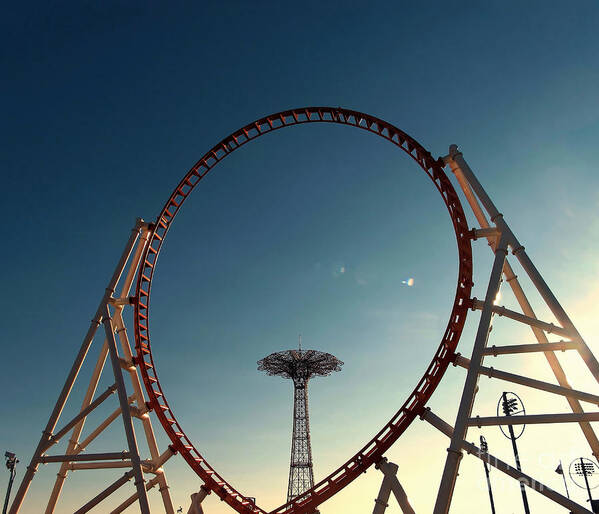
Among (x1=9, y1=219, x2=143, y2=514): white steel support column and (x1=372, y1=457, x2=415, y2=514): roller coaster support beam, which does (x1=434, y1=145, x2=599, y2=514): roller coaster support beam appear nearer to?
(x1=372, y1=457, x2=415, y2=514): roller coaster support beam

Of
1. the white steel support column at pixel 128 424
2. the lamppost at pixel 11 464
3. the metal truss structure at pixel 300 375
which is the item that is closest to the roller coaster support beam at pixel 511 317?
the white steel support column at pixel 128 424

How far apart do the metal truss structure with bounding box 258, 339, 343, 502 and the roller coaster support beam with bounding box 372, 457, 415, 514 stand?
4137 centimetres

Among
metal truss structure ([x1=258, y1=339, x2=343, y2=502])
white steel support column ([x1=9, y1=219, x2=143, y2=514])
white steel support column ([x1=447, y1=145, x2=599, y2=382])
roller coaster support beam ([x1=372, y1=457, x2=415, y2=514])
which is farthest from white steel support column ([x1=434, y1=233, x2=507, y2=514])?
metal truss structure ([x1=258, y1=339, x2=343, y2=502])

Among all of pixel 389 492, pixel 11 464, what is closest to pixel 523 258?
pixel 389 492

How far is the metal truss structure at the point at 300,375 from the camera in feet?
177

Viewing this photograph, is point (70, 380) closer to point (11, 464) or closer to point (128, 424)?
point (128, 424)

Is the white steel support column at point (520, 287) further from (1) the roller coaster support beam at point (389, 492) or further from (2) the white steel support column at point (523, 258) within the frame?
(1) the roller coaster support beam at point (389, 492)

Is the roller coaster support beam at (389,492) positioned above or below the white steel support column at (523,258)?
below

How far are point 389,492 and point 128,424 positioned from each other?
7.93 meters

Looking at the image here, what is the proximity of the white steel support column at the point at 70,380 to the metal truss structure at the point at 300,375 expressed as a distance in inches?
1512

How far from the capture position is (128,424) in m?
15.7

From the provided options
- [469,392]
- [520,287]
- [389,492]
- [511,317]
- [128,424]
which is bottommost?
[389,492]

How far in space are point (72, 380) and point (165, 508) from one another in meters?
5.13

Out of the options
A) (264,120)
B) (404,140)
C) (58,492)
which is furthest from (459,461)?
(264,120)
